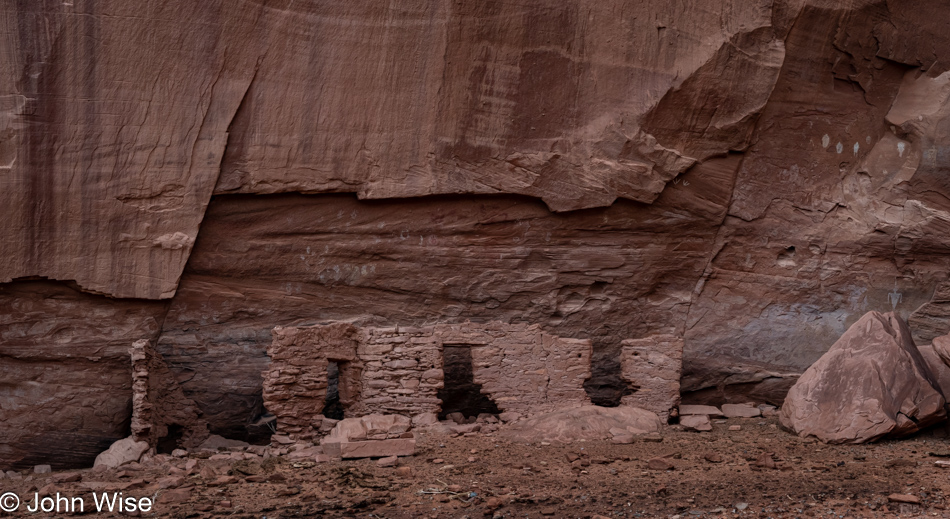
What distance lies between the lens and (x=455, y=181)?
1040 cm

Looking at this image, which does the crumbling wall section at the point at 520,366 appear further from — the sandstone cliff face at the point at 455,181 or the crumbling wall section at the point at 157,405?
the crumbling wall section at the point at 157,405

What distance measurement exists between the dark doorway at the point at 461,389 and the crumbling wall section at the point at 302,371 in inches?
58.4

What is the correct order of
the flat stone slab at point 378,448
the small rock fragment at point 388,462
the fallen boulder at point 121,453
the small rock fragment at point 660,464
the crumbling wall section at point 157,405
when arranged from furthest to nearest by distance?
the crumbling wall section at point 157,405
the fallen boulder at point 121,453
the flat stone slab at point 378,448
the small rock fragment at point 388,462
the small rock fragment at point 660,464

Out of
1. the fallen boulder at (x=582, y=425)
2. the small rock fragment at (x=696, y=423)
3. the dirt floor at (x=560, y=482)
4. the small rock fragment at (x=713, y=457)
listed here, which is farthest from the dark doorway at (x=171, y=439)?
the small rock fragment at (x=713, y=457)

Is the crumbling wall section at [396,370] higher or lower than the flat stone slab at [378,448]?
higher

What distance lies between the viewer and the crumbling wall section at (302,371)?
9359 mm

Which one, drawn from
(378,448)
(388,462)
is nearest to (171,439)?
(378,448)

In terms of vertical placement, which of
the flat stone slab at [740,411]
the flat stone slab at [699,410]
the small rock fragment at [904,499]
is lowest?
the flat stone slab at [740,411]

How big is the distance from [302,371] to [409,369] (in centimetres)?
113

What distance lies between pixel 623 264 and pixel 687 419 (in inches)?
84.1

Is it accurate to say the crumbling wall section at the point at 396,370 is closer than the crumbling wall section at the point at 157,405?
No

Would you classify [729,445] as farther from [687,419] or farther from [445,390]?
[445,390]

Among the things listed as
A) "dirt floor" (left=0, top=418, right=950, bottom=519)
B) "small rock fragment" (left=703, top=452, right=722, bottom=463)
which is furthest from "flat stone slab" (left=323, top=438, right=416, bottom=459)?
"small rock fragment" (left=703, top=452, right=722, bottom=463)

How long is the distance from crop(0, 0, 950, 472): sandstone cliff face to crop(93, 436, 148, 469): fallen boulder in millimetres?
937
